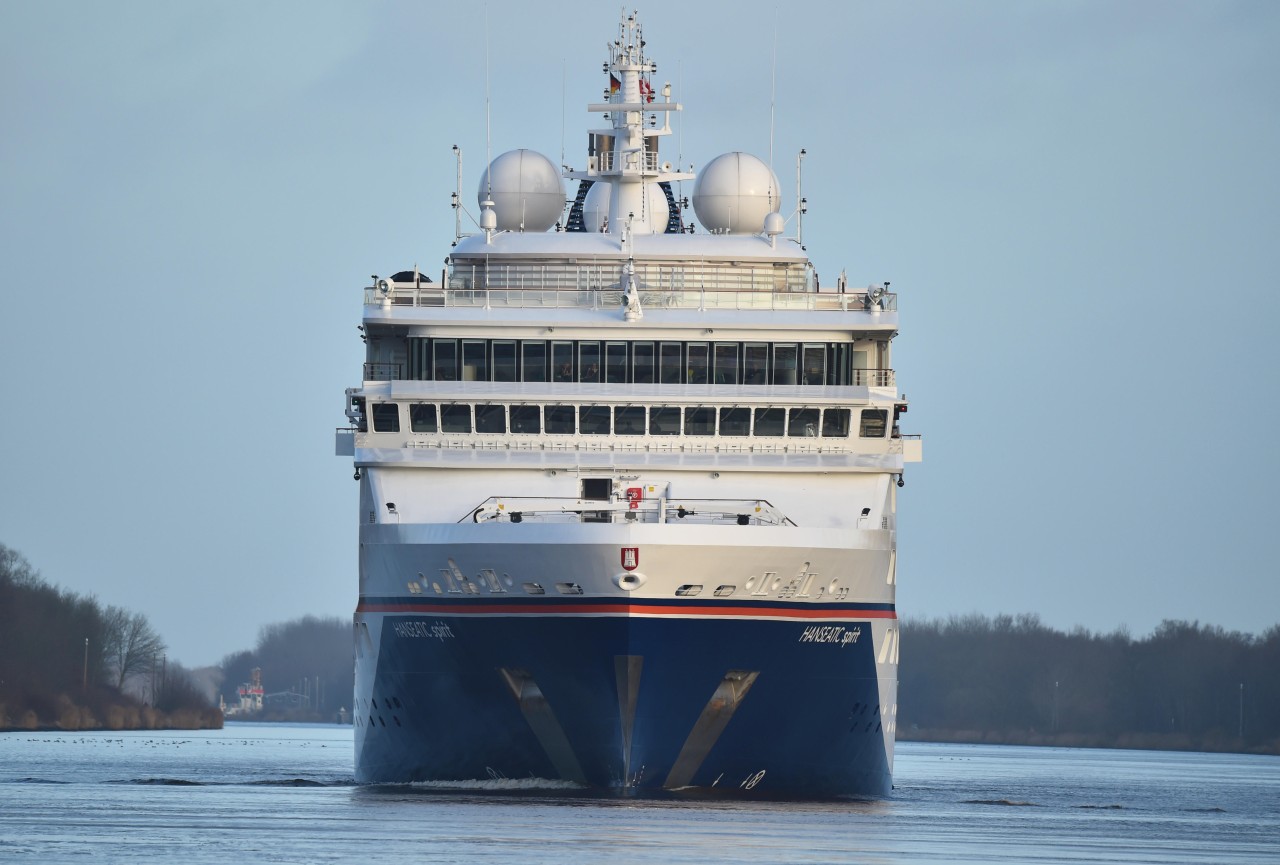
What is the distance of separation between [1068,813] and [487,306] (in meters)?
16.8

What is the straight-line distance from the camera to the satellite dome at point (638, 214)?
6525 cm

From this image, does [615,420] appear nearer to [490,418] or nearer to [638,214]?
[490,418]

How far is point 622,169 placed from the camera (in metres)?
65.0

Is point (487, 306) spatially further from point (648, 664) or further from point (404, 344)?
point (648, 664)

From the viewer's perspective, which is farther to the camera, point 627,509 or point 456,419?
point 456,419

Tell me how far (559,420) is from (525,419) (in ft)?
2.39

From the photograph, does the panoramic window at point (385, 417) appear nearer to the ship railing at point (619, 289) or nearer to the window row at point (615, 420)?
the window row at point (615, 420)

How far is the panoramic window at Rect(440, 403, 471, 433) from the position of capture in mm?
54625

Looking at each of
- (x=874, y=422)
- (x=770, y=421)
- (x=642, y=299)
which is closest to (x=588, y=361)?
(x=642, y=299)

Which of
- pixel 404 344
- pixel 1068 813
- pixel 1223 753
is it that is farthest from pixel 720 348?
pixel 1223 753

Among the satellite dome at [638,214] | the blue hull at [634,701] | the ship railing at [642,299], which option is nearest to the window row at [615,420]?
the ship railing at [642,299]

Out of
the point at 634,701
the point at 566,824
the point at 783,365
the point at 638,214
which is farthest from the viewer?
the point at 638,214

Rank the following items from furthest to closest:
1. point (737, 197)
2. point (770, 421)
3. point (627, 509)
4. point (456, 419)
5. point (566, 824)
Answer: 1. point (737, 197)
2. point (770, 421)
3. point (456, 419)
4. point (627, 509)
5. point (566, 824)

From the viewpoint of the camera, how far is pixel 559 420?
54344 millimetres
